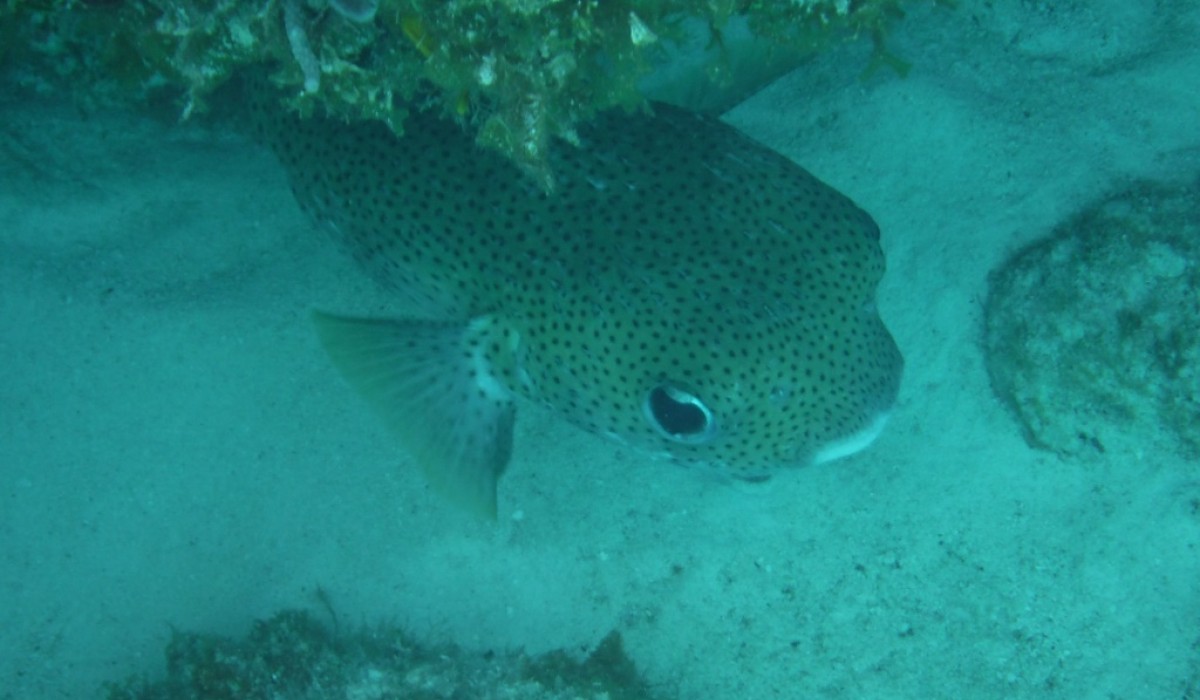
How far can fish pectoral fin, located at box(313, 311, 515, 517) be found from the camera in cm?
321

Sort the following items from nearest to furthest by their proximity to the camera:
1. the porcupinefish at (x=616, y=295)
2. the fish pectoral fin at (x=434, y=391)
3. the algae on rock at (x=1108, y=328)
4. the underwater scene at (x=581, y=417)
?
the porcupinefish at (x=616, y=295) → the fish pectoral fin at (x=434, y=391) → the underwater scene at (x=581, y=417) → the algae on rock at (x=1108, y=328)

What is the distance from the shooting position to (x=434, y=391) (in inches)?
128

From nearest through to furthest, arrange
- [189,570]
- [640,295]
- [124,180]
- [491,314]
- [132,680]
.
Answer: [640,295] → [491,314] → [132,680] → [189,570] → [124,180]

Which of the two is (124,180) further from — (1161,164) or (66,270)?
(1161,164)

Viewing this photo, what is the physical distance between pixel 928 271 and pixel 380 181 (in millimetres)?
2943

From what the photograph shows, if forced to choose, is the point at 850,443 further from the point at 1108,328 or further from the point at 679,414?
the point at 1108,328

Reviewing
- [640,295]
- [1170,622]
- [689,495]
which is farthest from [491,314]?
[1170,622]

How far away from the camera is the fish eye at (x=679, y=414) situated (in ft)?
9.04

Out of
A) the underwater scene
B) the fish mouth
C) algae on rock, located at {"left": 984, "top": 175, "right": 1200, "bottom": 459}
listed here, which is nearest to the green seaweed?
the underwater scene

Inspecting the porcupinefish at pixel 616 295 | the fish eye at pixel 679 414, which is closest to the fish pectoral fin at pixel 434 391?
the porcupinefish at pixel 616 295

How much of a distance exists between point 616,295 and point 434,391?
966 mm

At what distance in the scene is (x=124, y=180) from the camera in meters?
4.17

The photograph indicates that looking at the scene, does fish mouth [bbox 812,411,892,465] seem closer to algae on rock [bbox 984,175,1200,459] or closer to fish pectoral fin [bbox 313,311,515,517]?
fish pectoral fin [bbox 313,311,515,517]

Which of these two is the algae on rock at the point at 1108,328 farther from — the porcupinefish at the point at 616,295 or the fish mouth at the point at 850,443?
the fish mouth at the point at 850,443
